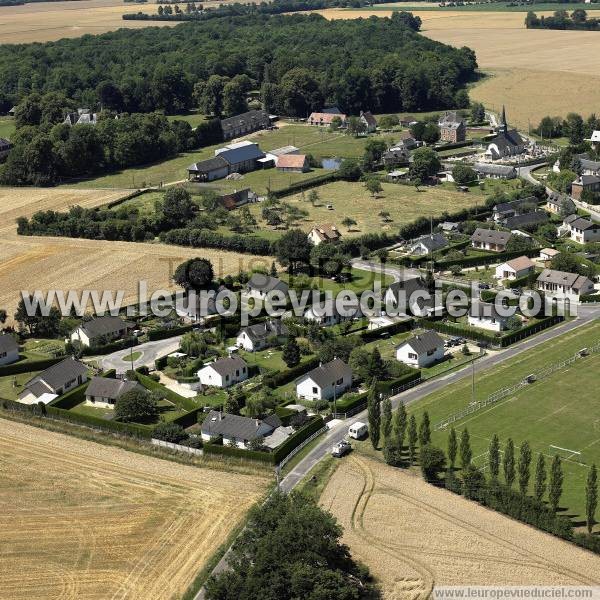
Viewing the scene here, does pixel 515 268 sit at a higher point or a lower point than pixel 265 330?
lower

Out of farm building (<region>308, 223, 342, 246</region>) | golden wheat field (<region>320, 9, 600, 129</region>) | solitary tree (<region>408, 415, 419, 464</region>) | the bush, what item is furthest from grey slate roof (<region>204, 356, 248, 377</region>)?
golden wheat field (<region>320, 9, 600, 129</region>)

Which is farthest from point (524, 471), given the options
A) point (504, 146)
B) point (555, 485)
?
point (504, 146)

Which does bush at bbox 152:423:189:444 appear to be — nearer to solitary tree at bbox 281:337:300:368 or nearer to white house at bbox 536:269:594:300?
solitary tree at bbox 281:337:300:368

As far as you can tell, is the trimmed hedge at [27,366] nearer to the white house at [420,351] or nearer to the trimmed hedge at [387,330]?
the trimmed hedge at [387,330]

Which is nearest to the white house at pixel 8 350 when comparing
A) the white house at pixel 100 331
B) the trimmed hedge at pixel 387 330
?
Result: the white house at pixel 100 331

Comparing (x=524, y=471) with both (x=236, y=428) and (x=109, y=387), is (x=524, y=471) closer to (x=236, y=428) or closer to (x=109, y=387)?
(x=236, y=428)

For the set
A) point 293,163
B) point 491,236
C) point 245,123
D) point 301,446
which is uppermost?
point 245,123
